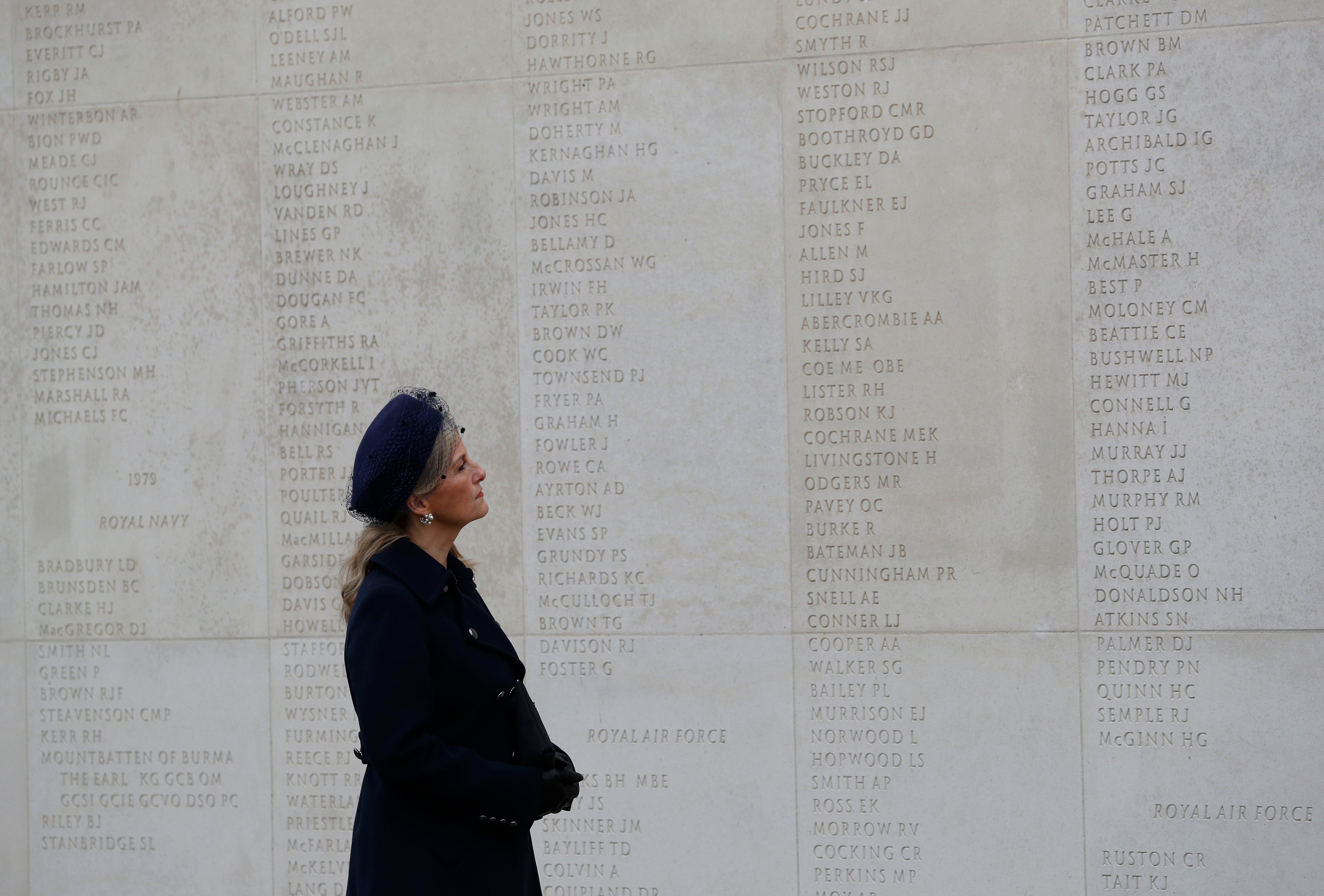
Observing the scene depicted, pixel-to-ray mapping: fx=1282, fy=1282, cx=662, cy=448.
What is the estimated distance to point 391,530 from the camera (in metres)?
2.84

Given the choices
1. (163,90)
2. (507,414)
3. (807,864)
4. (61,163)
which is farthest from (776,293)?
(61,163)

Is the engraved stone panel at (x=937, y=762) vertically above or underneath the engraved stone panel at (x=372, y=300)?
underneath

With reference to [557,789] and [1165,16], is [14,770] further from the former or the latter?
[1165,16]

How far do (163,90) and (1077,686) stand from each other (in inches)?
167

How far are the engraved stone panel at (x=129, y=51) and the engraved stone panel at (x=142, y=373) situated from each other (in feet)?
0.29

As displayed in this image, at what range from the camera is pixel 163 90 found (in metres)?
5.21

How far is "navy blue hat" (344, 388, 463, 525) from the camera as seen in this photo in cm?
272

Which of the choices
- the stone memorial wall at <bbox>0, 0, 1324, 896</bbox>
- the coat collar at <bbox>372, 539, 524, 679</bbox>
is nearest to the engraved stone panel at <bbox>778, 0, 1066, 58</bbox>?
the stone memorial wall at <bbox>0, 0, 1324, 896</bbox>

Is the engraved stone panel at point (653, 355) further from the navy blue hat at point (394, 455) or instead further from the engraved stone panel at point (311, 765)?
the navy blue hat at point (394, 455)

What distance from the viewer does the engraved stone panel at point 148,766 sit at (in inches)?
200

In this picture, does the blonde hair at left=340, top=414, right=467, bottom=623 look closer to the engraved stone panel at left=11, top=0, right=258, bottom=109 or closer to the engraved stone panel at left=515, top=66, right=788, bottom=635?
the engraved stone panel at left=515, top=66, right=788, bottom=635

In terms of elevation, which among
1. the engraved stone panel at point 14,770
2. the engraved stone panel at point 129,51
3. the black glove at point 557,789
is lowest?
the engraved stone panel at point 14,770

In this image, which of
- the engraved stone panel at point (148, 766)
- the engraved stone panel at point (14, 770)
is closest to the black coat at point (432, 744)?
the engraved stone panel at point (148, 766)

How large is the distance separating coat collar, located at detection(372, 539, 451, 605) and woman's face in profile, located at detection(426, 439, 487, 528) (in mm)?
95
